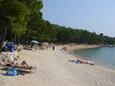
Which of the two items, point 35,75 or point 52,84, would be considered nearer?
point 52,84

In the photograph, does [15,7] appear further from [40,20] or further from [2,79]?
[40,20]

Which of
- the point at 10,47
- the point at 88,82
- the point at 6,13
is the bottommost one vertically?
the point at 88,82

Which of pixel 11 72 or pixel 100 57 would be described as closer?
pixel 11 72

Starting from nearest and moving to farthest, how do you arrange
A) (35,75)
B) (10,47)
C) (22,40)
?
(35,75) → (10,47) → (22,40)

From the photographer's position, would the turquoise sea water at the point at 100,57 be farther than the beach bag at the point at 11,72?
Yes

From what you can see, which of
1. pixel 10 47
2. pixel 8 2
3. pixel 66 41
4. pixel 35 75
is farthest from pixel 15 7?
pixel 66 41

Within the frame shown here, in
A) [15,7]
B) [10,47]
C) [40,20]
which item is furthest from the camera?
[40,20]

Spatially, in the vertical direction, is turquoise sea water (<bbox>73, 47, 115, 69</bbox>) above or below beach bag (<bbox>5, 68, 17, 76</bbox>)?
below

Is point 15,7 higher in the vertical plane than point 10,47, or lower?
higher

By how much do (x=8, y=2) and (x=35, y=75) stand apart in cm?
627

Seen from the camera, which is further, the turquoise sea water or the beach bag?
the turquoise sea water

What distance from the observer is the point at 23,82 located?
61.2 feet

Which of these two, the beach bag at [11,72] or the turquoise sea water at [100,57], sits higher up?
the beach bag at [11,72]

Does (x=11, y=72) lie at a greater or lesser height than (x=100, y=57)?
greater
